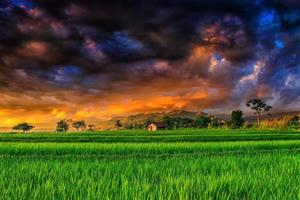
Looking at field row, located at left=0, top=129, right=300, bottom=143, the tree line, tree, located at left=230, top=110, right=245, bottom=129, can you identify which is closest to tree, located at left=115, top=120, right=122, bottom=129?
the tree line

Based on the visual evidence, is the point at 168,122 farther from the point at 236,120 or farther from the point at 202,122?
the point at 236,120

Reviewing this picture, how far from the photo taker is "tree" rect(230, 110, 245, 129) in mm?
79800

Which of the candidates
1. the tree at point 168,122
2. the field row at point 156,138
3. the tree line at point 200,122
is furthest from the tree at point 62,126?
the field row at point 156,138

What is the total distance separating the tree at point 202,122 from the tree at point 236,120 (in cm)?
1489

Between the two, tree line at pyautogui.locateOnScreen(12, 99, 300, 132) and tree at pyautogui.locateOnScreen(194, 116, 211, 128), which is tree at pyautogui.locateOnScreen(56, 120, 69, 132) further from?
tree at pyautogui.locateOnScreen(194, 116, 211, 128)

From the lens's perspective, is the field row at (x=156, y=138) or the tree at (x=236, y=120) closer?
the field row at (x=156, y=138)

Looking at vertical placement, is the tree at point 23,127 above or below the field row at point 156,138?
Result: above

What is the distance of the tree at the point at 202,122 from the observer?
9862cm

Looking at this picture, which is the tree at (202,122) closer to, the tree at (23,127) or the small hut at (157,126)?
the small hut at (157,126)

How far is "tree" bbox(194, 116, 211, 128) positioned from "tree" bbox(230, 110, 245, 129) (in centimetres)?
1489

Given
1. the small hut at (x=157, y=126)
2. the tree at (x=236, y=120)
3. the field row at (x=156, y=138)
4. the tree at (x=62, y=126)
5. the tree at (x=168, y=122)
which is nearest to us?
the field row at (x=156, y=138)

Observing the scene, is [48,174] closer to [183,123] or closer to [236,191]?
[236,191]

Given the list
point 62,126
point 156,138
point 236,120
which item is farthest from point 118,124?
point 156,138

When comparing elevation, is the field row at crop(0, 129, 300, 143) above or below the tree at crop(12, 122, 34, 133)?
below
